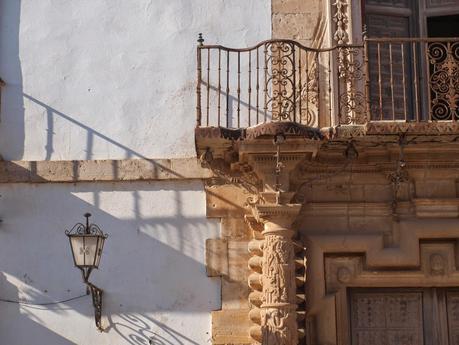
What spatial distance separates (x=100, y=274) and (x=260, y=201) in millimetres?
1473

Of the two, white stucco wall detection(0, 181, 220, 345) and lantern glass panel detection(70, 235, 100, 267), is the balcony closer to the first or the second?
white stucco wall detection(0, 181, 220, 345)

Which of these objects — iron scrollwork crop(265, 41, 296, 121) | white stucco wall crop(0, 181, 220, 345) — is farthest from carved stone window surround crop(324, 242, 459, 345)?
iron scrollwork crop(265, 41, 296, 121)

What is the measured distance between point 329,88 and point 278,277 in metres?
1.52

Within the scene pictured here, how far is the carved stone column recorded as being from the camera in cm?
700

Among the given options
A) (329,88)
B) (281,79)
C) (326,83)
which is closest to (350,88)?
(329,88)

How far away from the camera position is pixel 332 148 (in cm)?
742

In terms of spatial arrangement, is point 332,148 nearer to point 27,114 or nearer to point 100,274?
point 100,274

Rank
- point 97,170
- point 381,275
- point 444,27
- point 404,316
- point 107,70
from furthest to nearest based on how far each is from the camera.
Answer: point 444,27 → point 107,70 → point 97,170 → point 404,316 → point 381,275

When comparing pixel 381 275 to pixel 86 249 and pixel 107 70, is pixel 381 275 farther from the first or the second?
pixel 107 70

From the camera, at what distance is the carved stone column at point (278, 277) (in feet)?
23.0

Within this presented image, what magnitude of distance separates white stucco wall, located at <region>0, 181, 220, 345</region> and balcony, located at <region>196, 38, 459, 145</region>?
0.83m

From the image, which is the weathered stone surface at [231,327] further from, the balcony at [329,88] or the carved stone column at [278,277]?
the balcony at [329,88]

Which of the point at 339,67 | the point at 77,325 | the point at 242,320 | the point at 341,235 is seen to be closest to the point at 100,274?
the point at 77,325

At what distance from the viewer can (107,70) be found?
8109mm
